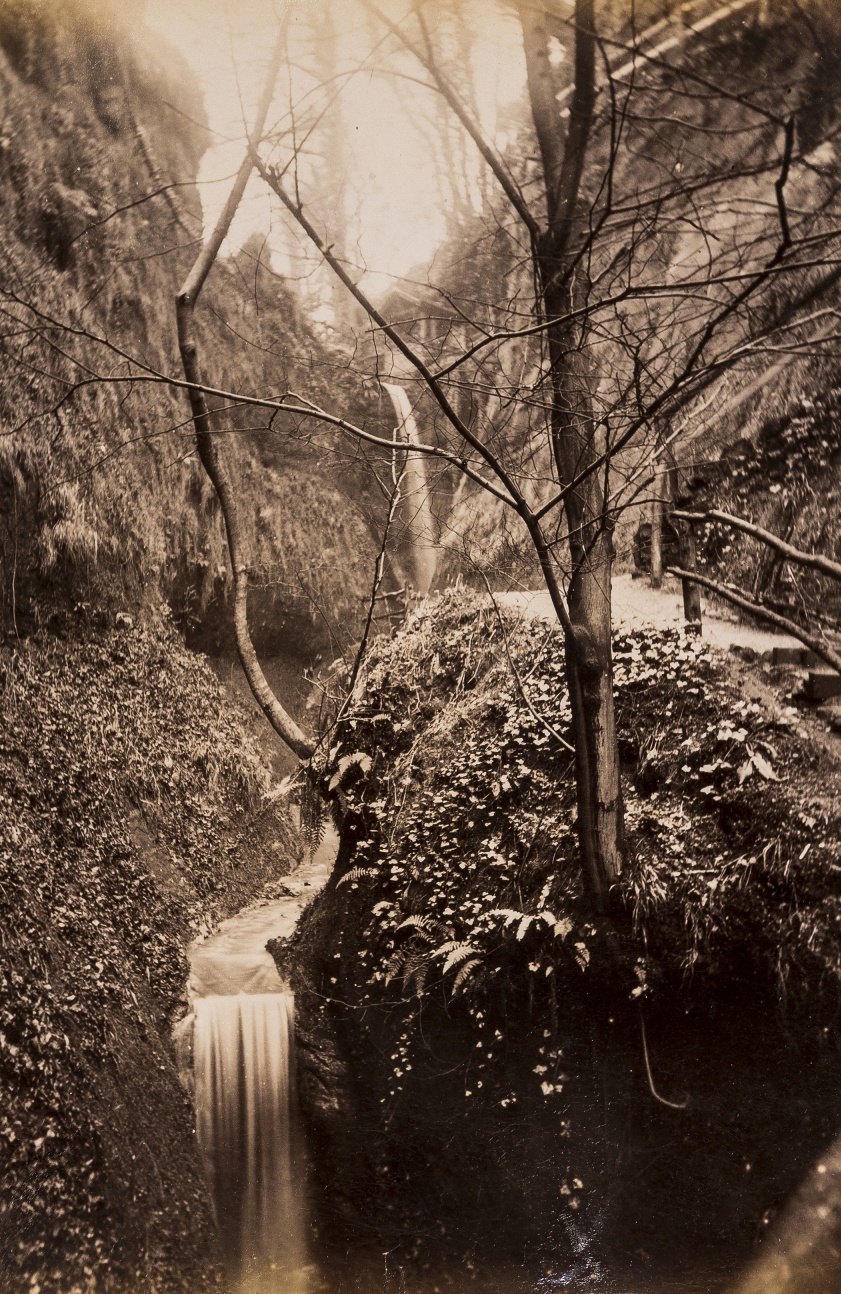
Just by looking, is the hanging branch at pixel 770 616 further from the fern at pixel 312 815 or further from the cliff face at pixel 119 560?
the fern at pixel 312 815

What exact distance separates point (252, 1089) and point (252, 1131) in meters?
0.12

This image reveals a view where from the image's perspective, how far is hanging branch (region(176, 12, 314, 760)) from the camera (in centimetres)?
291

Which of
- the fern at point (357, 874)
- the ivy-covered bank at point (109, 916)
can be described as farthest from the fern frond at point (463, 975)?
the ivy-covered bank at point (109, 916)

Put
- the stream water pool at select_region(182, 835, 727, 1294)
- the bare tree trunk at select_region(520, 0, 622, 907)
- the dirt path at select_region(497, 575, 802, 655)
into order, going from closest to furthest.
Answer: the stream water pool at select_region(182, 835, 727, 1294), the bare tree trunk at select_region(520, 0, 622, 907), the dirt path at select_region(497, 575, 802, 655)

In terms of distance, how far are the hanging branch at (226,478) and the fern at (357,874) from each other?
1.43 ft

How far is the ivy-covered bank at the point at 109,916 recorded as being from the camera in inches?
105

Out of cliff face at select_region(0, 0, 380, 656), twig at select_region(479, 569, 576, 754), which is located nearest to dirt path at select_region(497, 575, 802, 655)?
twig at select_region(479, 569, 576, 754)

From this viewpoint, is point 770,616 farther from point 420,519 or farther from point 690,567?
point 420,519

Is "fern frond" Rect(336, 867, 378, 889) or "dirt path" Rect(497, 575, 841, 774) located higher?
"dirt path" Rect(497, 575, 841, 774)

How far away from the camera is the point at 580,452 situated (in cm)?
281

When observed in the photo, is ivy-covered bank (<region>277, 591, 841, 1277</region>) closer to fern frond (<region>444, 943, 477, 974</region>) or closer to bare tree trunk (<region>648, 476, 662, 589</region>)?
fern frond (<region>444, 943, 477, 974</region>)

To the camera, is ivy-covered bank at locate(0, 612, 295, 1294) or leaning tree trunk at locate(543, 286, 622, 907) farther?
leaning tree trunk at locate(543, 286, 622, 907)

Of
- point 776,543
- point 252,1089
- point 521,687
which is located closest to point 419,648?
point 521,687

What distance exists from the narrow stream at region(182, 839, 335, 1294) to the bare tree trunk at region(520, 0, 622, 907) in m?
0.96
